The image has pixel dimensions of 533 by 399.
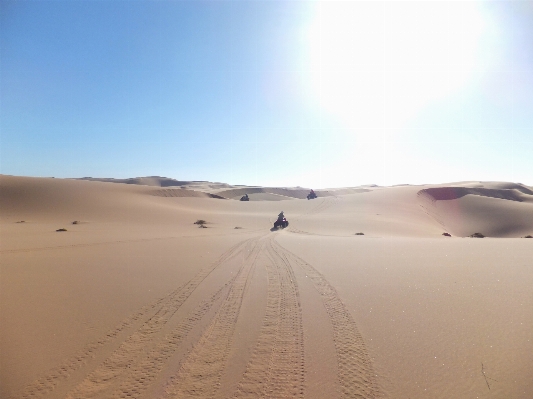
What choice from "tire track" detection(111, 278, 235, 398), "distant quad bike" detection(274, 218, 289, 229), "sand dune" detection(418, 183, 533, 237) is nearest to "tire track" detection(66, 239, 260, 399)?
"tire track" detection(111, 278, 235, 398)

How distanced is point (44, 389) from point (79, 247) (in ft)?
32.2

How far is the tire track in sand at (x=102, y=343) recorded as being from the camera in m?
3.42

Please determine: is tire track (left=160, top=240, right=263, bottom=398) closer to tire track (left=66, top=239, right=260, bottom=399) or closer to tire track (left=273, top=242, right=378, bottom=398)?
tire track (left=66, top=239, right=260, bottom=399)

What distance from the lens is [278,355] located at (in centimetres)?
403

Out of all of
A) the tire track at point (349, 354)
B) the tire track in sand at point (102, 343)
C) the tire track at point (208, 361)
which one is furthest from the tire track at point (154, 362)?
the tire track at point (349, 354)

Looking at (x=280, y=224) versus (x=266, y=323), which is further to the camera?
(x=280, y=224)

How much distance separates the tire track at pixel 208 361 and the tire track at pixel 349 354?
1480mm

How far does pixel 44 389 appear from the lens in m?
3.41

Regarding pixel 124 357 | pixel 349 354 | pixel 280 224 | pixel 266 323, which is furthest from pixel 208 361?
pixel 280 224

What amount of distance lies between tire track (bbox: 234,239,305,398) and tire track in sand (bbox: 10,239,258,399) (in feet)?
5.84

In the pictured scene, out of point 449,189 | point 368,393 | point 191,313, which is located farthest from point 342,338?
point 449,189

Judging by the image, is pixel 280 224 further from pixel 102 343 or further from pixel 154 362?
pixel 154 362

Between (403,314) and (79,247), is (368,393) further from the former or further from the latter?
(79,247)

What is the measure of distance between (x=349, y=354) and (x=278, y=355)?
0.94 meters
